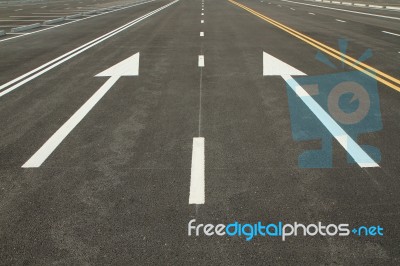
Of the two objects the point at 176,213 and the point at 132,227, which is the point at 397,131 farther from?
the point at 132,227

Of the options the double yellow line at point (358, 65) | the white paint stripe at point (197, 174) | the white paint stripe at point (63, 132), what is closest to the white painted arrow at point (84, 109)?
the white paint stripe at point (63, 132)

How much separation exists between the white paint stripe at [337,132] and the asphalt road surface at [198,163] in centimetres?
3

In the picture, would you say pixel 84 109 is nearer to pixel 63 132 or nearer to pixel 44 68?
pixel 63 132

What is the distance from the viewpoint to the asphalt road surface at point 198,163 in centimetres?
345

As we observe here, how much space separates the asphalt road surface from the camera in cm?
345

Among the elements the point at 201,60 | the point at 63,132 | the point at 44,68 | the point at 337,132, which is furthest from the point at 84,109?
the point at 201,60

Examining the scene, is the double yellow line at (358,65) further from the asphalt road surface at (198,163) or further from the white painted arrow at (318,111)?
the white painted arrow at (318,111)

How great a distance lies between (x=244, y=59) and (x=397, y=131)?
6.47 metres

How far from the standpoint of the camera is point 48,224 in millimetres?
3764

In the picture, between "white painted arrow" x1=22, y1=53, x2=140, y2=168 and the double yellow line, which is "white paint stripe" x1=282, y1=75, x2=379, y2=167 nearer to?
the double yellow line

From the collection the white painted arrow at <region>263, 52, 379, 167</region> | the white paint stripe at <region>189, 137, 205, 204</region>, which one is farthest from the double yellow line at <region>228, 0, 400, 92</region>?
the white paint stripe at <region>189, 137, 205, 204</region>

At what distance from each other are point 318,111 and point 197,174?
10.8ft

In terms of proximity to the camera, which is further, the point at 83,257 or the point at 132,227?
the point at 132,227

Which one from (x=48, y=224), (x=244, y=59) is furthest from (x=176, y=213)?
(x=244, y=59)
